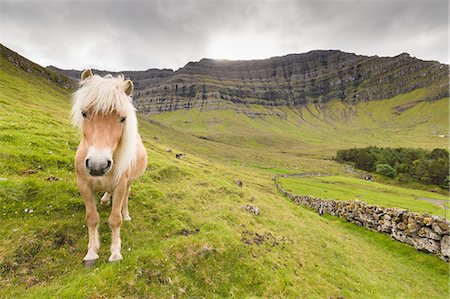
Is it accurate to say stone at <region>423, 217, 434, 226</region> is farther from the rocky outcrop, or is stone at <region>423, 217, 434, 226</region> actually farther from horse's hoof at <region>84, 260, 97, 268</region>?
the rocky outcrop

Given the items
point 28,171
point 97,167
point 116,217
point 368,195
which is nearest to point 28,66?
point 28,171

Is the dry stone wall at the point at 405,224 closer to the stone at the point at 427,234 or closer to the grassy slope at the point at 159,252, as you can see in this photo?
the stone at the point at 427,234

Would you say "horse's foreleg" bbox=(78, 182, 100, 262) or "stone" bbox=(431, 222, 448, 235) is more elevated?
"horse's foreleg" bbox=(78, 182, 100, 262)

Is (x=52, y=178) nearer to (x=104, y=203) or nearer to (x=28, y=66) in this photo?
(x=104, y=203)

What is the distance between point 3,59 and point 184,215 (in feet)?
427

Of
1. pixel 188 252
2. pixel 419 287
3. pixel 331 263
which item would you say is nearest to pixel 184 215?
pixel 188 252

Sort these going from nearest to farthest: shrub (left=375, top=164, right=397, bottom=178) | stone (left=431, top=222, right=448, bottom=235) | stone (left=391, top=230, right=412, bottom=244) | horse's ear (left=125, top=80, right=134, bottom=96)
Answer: horse's ear (left=125, top=80, right=134, bottom=96)
stone (left=431, top=222, right=448, bottom=235)
stone (left=391, top=230, right=412, bottom=244)
shrub (left=375, top=164, right=397, bottom=178)

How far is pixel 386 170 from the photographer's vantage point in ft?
364

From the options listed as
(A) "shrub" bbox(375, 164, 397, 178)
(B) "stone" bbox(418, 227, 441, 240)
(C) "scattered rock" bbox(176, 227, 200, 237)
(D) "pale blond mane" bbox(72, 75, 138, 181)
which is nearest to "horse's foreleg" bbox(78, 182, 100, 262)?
(D) "pale blond mane" bbox(72, 75, 138, 181)

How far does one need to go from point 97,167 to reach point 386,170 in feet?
442

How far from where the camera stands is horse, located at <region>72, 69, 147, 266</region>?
5156 millimetres

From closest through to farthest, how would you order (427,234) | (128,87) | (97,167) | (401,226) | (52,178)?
1. (97,167)
2. (128,87)
3. (52,178)
4. (427,234)
5. (401,226)

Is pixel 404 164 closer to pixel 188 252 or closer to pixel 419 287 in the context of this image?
pixel 419 287

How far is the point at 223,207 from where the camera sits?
51.9 ft
